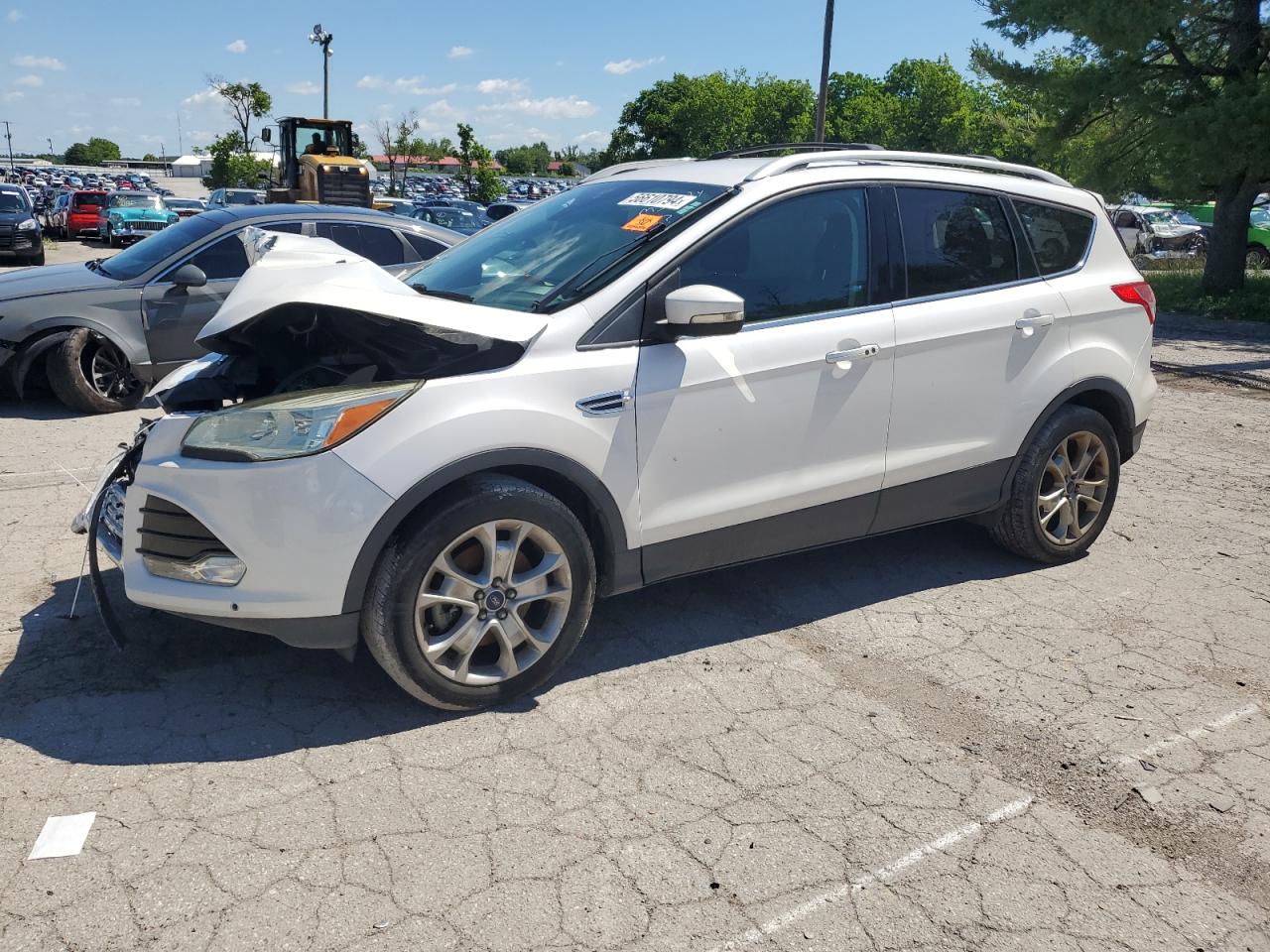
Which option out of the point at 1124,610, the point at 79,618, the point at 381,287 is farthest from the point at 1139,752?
the point at 79,618

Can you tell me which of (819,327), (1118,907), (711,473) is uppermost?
(819,327)

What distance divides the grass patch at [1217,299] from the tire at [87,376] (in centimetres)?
1528

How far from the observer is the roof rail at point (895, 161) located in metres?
4.31

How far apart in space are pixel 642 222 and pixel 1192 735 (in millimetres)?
2732

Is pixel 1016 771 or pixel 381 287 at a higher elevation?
pixel 381 287

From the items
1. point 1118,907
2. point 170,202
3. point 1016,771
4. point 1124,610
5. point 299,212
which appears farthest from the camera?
point 170,202

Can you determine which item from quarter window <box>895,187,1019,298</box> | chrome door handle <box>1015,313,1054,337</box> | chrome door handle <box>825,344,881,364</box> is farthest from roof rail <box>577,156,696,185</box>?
chrome door handle <box>1015,313,1054,337</box>

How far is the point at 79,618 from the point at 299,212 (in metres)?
5.12

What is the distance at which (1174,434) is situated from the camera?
27.1 feet

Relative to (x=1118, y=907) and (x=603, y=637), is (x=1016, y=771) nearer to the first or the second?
(x=1118, y=907)

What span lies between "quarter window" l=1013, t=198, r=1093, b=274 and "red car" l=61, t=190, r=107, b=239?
33.4 metres

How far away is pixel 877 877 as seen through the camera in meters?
2.89

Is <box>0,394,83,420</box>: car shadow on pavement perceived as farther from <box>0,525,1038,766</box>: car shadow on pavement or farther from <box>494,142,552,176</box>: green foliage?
<box>494,142,552,176</box>: green foliage

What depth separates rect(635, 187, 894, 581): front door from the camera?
3.90 m
